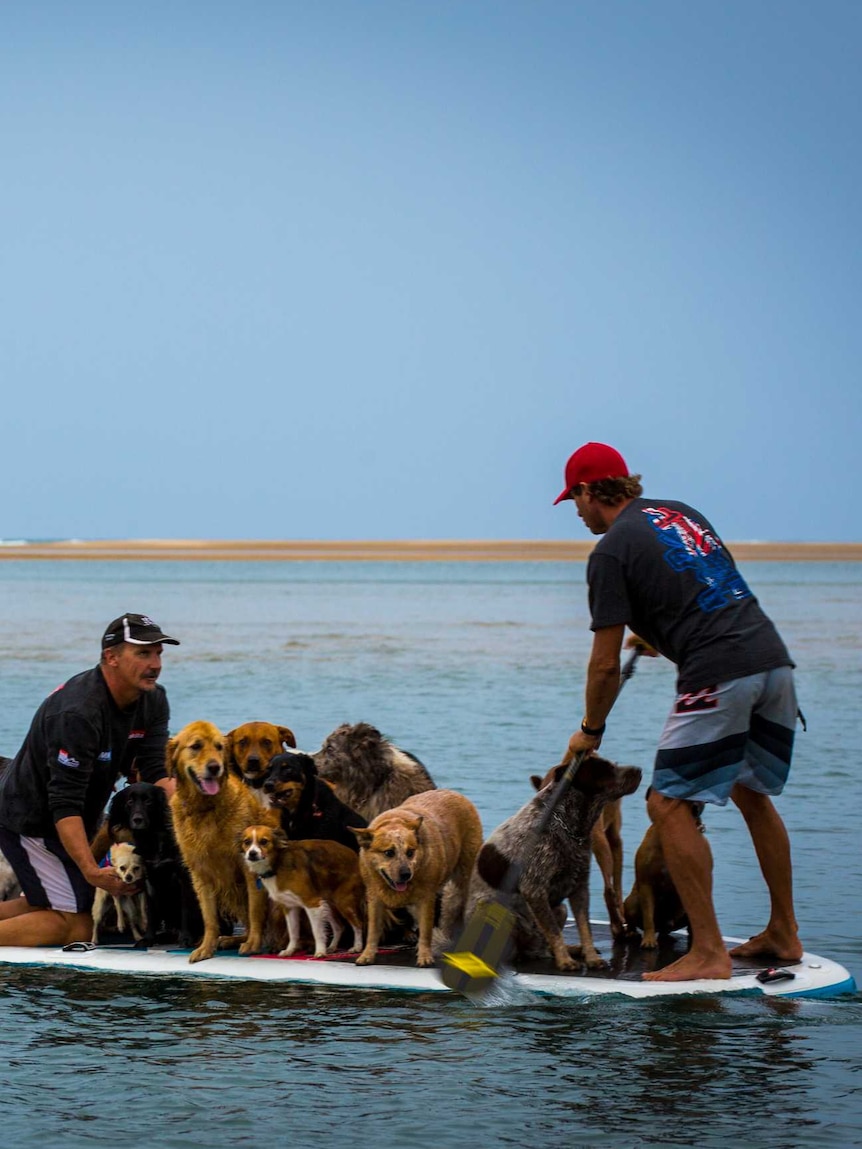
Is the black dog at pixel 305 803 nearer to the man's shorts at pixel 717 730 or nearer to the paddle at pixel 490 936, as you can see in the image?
the paddle at pixel 490 936

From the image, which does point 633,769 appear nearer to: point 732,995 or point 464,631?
point 732,995

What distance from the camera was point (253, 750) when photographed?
287 inches

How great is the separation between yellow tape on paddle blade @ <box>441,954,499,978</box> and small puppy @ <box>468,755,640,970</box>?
0.32m

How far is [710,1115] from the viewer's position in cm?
539

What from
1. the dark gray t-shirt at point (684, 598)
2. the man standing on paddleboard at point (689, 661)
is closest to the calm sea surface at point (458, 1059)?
the man standing on paddleboard at point (689, 661)

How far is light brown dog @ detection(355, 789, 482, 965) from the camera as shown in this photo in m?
6.56

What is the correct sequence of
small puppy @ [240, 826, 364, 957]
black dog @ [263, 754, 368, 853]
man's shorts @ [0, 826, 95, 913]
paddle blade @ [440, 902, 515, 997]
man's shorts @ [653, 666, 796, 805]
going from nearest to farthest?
1. man's shorts @ [653, 666, 796, 805]
2. paddle blade @ [440, 902, 515, 997]
3. small puppy @ [240, 826, 364, 957]
4. black dog @ [263, 754, 368, 853]
5. man's shorts @ [0, 826, 95, 913]

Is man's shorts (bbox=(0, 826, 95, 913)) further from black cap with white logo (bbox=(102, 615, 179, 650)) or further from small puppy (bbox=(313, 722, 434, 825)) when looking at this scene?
small puppy (bbox=(313, 722, 434, 825))

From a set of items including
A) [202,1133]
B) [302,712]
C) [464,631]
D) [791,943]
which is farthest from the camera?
[464,631]

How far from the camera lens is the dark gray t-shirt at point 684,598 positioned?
6145 millimetres

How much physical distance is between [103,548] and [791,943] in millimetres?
133439

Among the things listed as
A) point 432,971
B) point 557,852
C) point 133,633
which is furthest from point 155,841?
point 557,852

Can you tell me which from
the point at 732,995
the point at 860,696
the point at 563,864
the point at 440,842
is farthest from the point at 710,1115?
the point at 860,696

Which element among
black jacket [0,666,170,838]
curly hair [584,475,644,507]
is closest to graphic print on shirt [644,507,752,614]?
curly hair [584,475,644,507]
